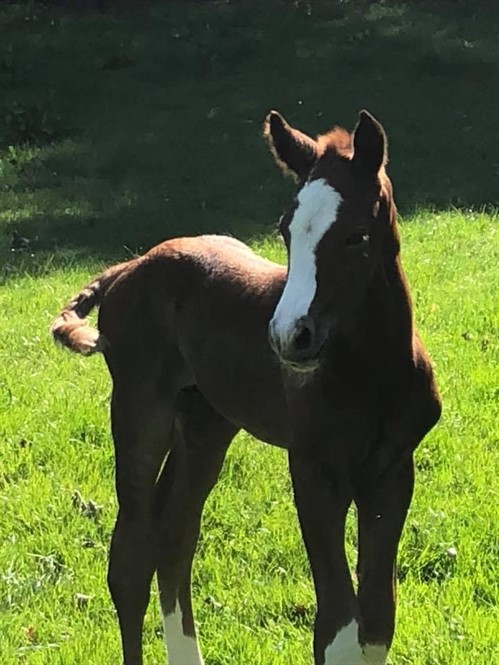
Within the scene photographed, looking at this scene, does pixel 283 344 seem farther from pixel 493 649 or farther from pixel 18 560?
pixel 18 560

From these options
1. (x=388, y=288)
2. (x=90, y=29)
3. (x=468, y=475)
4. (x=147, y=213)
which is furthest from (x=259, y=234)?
(x=90, y=29)

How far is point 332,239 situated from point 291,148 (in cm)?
36

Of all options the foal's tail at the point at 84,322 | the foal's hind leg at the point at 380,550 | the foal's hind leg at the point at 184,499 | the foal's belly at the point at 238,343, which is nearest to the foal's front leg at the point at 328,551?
the foal's hind leg at the point at 380,550

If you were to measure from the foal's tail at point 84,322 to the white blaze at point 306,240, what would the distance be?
1.16 meters

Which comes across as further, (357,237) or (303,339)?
(357,237)

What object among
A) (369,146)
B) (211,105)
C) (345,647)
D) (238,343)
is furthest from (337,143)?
(211,105)

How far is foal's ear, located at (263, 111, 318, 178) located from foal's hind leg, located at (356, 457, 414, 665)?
2.64 feet

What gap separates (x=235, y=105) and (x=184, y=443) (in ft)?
36.5

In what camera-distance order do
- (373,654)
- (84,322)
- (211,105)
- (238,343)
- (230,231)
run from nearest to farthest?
(373,654) → (238,343) → (84,322) → (230,231) → (211,105)

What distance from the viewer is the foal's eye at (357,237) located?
2.82 metres

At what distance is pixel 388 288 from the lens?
3.05 m

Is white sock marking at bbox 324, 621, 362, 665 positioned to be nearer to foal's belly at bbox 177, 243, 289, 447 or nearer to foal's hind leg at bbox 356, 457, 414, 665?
foal's hind leg at bbox 356, 457, 414, 665

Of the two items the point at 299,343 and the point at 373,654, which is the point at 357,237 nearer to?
the point at 299,343

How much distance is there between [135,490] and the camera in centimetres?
380
